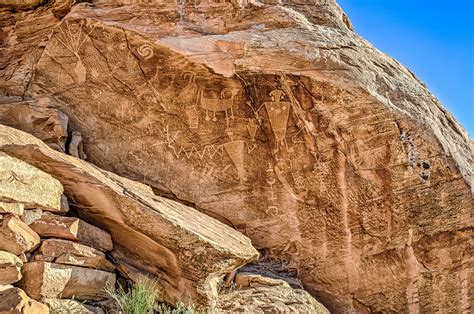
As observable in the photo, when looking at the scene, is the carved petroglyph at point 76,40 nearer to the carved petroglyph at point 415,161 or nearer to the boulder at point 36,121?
the boulder at point 36,121

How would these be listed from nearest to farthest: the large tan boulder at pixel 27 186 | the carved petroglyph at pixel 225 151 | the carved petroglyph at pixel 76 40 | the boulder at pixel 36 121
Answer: the large tan boulder at pixel 27 186
the boulder at pixel 36 121
the carved petroglyph at pixel 225 151
the carved petroglyph at pixel 76 40

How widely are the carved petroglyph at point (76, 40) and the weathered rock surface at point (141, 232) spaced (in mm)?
2009

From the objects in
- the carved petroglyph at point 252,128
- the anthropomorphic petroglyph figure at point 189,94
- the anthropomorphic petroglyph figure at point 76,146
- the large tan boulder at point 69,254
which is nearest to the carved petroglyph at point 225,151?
the carved petroglyph at point 252,128

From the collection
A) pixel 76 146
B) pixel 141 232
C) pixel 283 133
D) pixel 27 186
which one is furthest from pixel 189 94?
pixel 27 186

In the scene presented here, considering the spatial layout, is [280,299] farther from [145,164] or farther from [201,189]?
[145,164]

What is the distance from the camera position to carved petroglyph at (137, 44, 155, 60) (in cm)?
691

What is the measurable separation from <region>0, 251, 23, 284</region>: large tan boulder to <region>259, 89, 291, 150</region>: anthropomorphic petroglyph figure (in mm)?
3803

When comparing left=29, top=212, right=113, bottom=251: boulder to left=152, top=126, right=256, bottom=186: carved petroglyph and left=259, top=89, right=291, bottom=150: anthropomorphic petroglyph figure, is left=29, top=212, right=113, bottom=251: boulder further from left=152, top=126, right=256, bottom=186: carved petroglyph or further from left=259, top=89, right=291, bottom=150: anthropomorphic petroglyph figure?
left=259, top=89, right=291, bottom=150: anthropomorphic petroglyph figure

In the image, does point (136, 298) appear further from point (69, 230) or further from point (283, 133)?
point (283, 133)

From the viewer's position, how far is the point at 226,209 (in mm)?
6773

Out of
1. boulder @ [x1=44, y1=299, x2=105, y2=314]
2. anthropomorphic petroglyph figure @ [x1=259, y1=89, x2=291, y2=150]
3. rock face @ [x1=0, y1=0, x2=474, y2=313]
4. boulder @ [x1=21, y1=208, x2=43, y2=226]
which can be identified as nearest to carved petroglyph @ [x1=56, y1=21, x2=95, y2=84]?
rock face @ [x1=0, y1=0, x2=474, y2=313]

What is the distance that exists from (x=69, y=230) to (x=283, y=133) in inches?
130

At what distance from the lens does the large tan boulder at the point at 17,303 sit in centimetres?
383

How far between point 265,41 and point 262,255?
3.07 metres
